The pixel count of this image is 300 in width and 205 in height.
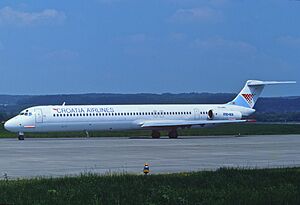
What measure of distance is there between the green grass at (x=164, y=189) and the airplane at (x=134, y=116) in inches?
1200

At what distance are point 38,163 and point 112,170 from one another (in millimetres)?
4134

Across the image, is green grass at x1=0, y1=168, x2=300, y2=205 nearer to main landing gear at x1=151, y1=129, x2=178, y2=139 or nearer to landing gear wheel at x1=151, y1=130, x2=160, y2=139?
main landing gear at x1=151, y1=129, x2=178, y2=139

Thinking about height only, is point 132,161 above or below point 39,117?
below

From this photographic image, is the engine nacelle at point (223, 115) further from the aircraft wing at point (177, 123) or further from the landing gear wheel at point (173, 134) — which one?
the landing gear wheel at point (173, 134)

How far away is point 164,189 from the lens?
48.4ft

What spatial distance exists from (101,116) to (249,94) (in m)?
13.3

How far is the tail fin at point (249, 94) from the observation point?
55562mm

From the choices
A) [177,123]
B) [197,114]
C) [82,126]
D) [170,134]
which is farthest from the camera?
[197,114]

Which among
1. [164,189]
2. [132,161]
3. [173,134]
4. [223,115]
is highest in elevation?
[223,115]

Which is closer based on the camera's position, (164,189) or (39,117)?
(164,189)

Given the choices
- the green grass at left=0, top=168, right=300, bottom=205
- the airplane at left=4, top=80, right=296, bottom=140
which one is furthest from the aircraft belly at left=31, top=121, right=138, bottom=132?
the green grass at left=0, top=168, right=300, bottom=205

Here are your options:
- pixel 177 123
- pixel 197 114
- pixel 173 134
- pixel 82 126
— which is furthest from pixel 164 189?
pixel 197 114

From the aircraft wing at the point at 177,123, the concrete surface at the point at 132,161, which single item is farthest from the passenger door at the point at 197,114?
the concrete surface at the point at 132,161

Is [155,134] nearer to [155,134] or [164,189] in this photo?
[155,134]
